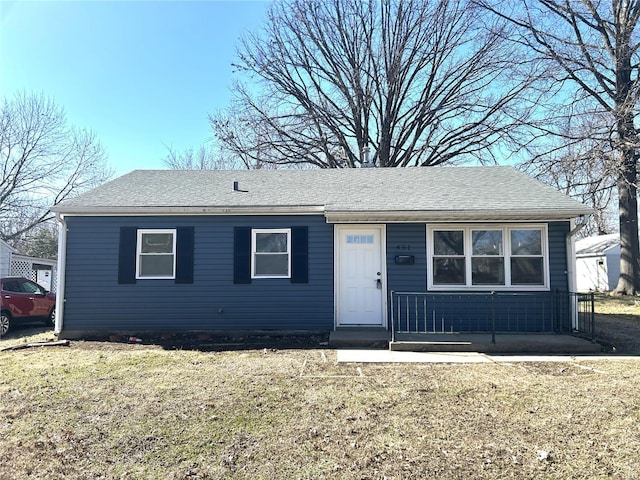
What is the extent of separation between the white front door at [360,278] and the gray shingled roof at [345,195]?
589mm

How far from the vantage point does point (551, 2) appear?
17578 mm

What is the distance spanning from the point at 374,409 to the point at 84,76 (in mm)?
12502

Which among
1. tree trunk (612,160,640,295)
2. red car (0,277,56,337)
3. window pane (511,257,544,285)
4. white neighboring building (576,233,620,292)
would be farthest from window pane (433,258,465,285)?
white neighboring building (576,233,620,292)

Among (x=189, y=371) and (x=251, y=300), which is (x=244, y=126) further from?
(x=189, y=371)

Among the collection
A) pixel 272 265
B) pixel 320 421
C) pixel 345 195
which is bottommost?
pixel 320 421

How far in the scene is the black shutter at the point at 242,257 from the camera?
886 centimetres

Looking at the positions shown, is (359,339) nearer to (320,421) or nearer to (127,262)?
(320,421)

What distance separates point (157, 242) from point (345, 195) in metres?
4.33

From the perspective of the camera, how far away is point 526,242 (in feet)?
28.1

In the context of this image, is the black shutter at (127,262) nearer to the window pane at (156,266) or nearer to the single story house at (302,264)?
the single story house at (302,264)

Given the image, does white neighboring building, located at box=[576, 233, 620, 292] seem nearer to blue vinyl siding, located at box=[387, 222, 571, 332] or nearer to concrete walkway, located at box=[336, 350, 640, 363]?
blue vinyl siding, located at box=[387, 222, 571, 332]

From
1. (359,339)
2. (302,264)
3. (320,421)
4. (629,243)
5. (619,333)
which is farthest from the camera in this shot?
(629,243)

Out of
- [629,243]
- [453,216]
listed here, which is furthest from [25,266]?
[629,243]

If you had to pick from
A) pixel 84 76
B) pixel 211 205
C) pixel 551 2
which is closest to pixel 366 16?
pixel 551 2
